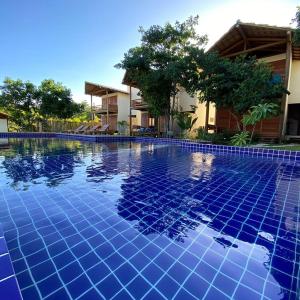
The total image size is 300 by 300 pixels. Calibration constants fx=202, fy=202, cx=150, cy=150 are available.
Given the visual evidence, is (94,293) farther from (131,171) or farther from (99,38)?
(99,38)

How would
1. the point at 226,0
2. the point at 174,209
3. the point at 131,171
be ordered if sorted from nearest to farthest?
the point at 174,209 → the point at 131,171 → the point at 226,0

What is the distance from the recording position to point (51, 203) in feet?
10.5

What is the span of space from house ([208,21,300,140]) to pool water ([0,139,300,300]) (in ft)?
27.6

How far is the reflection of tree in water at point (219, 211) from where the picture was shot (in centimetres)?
219

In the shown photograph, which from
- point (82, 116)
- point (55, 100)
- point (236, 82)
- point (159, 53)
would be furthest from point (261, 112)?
point (82, 116)

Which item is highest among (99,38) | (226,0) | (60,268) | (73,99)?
(99,38)

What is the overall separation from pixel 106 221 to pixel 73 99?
21.4 metres

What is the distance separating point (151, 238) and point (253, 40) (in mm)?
13571

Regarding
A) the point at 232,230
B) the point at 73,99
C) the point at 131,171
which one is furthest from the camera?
the point at 73,99

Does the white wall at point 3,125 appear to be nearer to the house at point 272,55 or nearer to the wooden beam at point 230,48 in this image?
the house at point 272,55

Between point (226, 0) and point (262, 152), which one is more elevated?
point (226, 0)

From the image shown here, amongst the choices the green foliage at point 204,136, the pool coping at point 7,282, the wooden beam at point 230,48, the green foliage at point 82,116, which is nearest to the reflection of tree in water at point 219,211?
the pool coping at point 7,282

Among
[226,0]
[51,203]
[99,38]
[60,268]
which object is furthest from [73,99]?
[60,268]

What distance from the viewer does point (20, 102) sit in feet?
68.2
